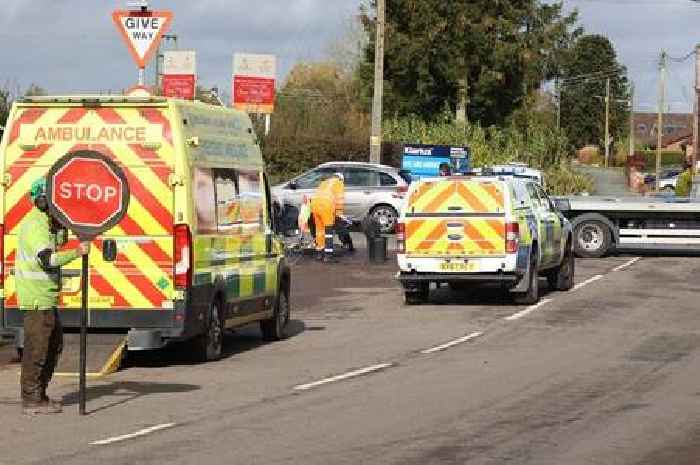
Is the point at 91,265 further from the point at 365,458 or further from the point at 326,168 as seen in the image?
the point at 326,168

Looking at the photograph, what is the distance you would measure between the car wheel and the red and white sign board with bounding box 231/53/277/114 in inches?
244

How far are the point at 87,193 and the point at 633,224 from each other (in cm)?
2303

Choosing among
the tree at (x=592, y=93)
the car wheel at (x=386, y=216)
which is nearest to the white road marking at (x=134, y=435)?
the car wheel at (x=386, y=216)

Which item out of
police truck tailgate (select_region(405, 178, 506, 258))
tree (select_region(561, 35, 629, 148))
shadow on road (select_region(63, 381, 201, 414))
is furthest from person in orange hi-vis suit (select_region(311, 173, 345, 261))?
tree (select_region(561, 35, 629, 148))

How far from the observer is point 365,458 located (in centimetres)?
1018

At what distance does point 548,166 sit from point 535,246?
44032mm

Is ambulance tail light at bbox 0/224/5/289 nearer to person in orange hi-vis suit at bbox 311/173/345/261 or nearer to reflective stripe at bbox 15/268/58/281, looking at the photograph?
reflective stripe at bbox 15/268/58/281

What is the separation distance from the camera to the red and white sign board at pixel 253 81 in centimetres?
3234

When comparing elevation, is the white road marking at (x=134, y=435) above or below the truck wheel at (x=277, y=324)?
below

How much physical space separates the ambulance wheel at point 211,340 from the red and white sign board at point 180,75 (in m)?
5.92

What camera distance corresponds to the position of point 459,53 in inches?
2518

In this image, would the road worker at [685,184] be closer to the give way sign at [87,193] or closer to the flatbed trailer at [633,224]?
the flatbed trailer at [633,224]

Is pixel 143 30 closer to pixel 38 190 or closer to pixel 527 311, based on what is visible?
pixel 38 190

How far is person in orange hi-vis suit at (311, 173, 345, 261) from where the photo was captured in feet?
101
